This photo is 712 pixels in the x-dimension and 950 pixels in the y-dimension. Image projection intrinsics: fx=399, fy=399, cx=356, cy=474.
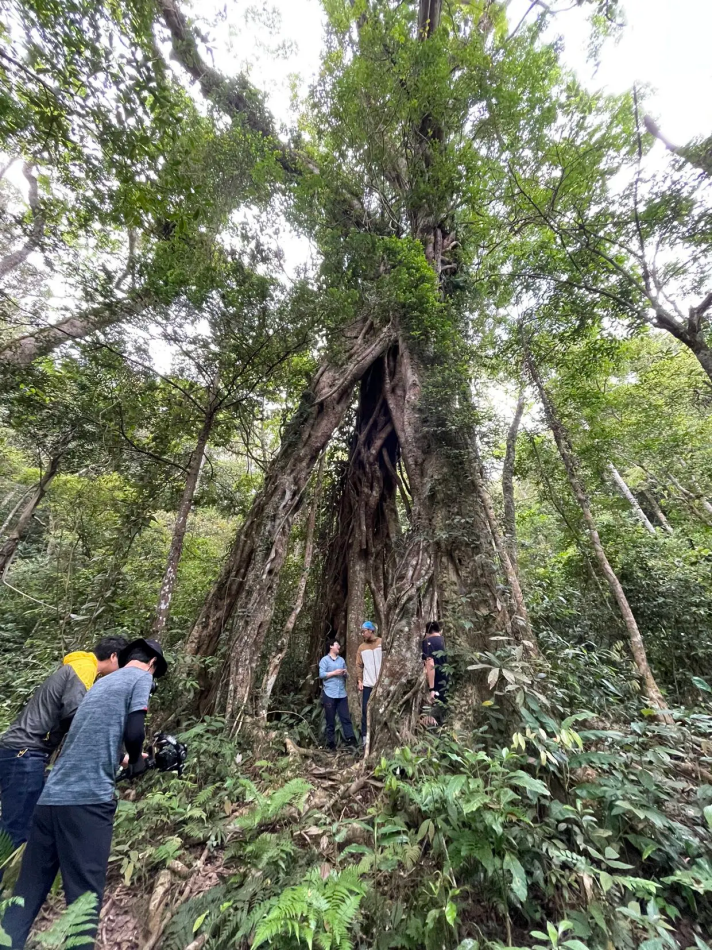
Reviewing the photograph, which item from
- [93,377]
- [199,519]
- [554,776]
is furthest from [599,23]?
[199,519]

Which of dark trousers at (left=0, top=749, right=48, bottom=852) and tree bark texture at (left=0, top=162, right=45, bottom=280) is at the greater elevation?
tree bark texture at (left=0, top=162, right=45, bottom=280)

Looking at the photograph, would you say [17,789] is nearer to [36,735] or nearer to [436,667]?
[36,735]

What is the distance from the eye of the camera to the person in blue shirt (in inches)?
184

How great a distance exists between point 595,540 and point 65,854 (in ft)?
19.8

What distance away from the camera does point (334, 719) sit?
4.72 metres

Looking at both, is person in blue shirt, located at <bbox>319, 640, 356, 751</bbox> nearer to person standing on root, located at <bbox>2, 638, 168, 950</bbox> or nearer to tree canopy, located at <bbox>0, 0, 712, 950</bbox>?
tree canopy, located at <bbox>0, 0, 712, 950</bbox>

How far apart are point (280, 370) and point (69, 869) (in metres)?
5.28

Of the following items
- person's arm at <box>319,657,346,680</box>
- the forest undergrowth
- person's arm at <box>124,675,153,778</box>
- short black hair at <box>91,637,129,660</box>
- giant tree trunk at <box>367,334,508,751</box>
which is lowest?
the forest undergrowth

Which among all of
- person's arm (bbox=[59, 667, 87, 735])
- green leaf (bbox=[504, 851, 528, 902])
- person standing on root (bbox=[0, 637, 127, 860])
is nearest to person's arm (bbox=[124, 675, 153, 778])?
person standing on root (bbox=[0, 637, 127, 860])

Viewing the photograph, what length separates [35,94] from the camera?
10.4 ft

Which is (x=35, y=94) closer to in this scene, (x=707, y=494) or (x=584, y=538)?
(x=584, y=538)

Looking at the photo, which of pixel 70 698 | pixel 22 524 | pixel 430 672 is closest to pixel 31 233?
pixel 22 524

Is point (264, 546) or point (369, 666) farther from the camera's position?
point (264, 546)

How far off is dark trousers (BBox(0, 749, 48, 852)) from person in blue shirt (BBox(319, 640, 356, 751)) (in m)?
2.90
